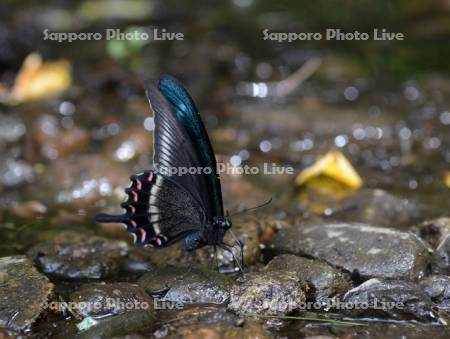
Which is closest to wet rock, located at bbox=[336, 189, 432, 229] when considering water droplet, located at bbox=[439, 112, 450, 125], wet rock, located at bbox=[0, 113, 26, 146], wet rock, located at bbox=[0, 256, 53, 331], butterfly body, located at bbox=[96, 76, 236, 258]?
butterfly body, located at bbox=[96, 76, 236, 258]

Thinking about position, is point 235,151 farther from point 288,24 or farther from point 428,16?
point 428,16

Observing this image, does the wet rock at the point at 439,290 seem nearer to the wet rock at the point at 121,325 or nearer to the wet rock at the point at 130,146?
the wet rock at the point at 121,325

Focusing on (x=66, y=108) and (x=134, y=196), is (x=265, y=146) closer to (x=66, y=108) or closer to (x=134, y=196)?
(x=66, y=108)

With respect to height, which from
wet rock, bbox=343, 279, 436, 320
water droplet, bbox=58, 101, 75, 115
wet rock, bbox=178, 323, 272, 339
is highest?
water droplet, bbox=58, 101, 75, 115

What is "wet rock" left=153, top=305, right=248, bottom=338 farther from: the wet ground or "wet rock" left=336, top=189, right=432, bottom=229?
"wet rock" left=336, top=189, right=432, bottom=229

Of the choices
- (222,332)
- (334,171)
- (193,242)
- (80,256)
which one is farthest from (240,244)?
(334,171)

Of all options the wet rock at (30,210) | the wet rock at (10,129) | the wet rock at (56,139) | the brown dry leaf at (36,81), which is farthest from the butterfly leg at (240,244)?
the brown dry leaf at (36,81)
